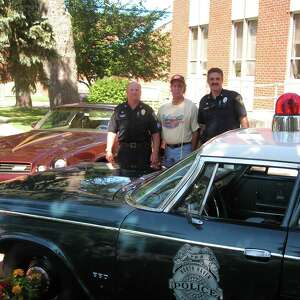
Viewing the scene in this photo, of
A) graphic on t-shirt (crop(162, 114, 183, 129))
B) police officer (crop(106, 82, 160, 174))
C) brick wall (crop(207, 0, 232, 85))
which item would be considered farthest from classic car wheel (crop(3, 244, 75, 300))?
brick wall (crop(207, 0, 232, 85))

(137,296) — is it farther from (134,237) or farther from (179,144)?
(179,144)

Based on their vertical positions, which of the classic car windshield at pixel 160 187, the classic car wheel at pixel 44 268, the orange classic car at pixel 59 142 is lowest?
the classic car wheel at pixel 44 268

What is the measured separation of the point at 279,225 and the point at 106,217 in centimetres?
105

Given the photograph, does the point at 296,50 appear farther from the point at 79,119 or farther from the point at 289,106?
the point at 289,106

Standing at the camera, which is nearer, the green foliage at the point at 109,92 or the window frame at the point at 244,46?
the window frame at the point at 244,46

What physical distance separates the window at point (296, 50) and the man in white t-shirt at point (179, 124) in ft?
34.9

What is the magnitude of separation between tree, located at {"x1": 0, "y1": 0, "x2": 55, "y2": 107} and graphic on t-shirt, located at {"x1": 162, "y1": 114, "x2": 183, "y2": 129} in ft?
39.9

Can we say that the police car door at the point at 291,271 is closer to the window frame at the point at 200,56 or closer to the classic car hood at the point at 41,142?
the classic car hood at the point at 41,142

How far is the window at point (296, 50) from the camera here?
50.9ft

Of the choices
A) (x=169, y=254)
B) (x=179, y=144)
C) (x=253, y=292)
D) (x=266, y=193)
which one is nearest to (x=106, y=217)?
(x=169, y=254)

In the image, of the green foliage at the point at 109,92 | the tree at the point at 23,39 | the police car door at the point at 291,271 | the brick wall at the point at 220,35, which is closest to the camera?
the police car door at the point at 291,271

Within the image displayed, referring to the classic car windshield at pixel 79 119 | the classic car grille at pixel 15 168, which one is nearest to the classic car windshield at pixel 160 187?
the classic car grille at pixel 15 168

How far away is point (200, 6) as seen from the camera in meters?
20.4

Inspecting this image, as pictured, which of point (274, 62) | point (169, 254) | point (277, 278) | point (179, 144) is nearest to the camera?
point (277, 278)
